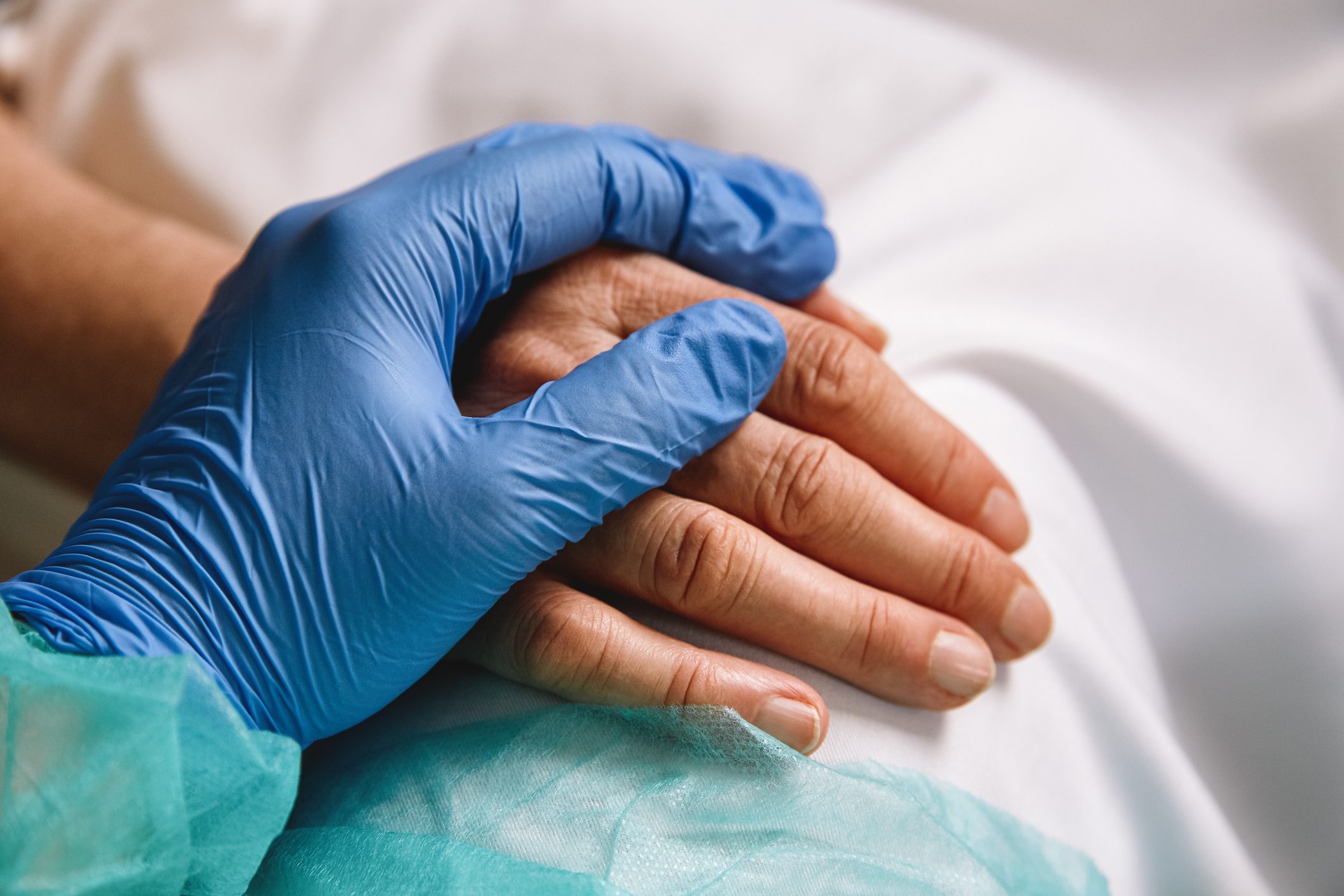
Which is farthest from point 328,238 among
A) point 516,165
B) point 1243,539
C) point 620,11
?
point 1243,539

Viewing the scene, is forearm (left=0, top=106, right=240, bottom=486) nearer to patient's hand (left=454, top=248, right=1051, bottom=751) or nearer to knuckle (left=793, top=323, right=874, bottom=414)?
patient's hand (left=454, top=248, right=1051, bottom=751)

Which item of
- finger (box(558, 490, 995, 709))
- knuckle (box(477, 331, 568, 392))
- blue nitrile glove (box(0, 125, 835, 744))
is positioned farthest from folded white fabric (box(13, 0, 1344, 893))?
knuckle (box(477, 331, 568, 392))

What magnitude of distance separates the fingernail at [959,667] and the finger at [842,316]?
0.35m

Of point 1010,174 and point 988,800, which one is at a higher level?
point 1010,174

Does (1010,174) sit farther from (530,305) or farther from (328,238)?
(328,238)

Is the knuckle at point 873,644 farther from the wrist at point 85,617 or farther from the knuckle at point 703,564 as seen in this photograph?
the wrist at point 85,617

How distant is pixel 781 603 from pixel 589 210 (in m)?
0.41

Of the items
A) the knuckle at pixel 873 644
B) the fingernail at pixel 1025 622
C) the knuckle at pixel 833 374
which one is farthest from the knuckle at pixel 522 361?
the fingernail at pixel 1025 622

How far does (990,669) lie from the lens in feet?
2.66

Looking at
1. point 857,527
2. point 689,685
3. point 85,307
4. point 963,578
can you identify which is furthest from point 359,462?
point 85,307

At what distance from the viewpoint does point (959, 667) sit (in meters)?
0.80

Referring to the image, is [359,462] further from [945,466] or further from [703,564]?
[945,466]

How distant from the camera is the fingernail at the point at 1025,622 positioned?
85cm

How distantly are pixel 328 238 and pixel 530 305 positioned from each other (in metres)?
0.21
